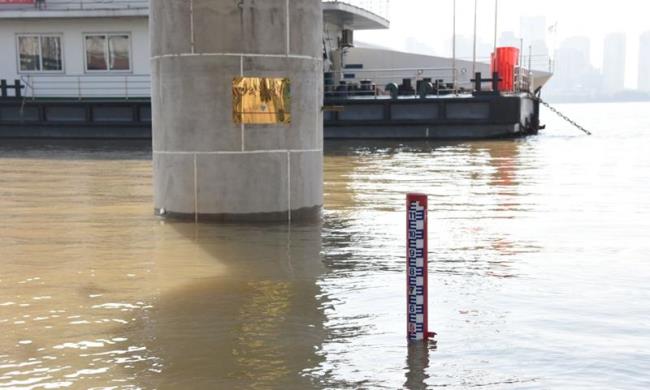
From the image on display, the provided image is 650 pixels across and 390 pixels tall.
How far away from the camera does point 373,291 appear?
22.9 feet

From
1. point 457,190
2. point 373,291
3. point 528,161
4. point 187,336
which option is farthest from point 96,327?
point 528,161

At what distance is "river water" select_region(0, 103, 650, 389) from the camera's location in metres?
4.99

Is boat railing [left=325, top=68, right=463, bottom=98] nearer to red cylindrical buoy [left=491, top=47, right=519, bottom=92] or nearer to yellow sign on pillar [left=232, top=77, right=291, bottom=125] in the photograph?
red cylindrical buoy [left=491, top=47, right=519, bottom=92]

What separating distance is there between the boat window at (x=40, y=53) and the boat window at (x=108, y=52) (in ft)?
4.49

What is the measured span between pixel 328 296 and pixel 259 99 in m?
4.26

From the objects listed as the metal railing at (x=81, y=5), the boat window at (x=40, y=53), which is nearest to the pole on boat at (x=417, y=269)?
the metal railing at (x=81, y=5)

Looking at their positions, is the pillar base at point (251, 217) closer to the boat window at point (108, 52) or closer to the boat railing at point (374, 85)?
the boat railing at point (374, 85)

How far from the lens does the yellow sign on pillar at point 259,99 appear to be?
10.3 metres

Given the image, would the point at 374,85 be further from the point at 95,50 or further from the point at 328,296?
A: the point at 328,296

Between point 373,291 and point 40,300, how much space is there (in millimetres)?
3000

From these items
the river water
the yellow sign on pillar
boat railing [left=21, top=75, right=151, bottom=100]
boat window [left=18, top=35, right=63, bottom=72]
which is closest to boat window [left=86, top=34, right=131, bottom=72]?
boat railing [left=21, top=75, right=151, bottom=100]

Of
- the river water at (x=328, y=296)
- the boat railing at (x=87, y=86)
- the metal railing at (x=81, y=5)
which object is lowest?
the river water at (x=328, y=296)

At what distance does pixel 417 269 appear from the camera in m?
5.49

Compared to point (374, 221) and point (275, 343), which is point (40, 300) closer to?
point (275, 343)
